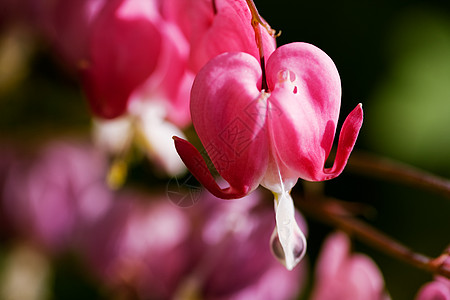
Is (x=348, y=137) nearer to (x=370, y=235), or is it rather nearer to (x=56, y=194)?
(x=370, y=235)

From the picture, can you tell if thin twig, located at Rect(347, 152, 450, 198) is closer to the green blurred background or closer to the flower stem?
the flower stem

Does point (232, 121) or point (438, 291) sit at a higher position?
point (232, 121)

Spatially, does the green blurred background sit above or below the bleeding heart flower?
below

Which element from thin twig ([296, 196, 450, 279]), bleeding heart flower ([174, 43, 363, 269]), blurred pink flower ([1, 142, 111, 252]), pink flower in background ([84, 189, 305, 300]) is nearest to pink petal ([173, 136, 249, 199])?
bleeding heart flower ([174, 43, 363, 269])

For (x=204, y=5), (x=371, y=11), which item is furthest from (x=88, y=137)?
(x=204, y=5)

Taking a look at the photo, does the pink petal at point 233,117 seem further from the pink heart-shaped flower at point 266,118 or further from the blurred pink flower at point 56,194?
the blurred pink flower at point 56,194

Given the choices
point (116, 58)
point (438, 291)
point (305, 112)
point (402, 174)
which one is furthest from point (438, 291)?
point (116, 58)

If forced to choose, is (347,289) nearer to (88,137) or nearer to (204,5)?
(204,5)

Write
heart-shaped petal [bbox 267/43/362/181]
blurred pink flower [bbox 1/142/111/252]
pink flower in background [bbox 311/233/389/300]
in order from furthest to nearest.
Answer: blurred pink flower [bbox 1/142/111/252], pink flower in background [bbox 311/233/389/300], heart-shaped petal [bbox 267/43/362/181]
